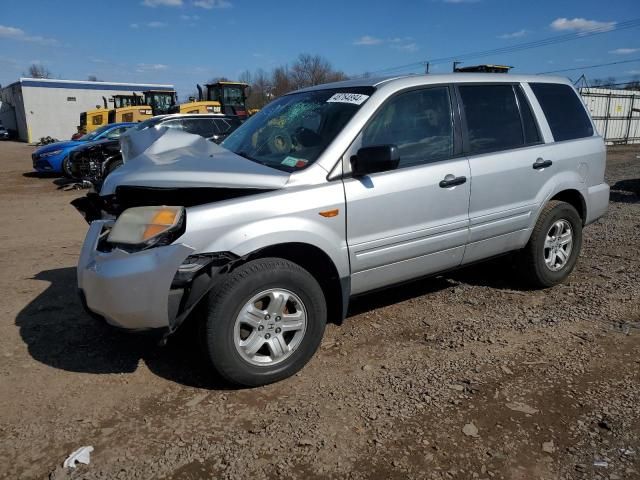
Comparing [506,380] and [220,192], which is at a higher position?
[220,192]

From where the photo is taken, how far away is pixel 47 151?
15008mm

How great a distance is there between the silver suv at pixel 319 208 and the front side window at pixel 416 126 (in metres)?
0.01

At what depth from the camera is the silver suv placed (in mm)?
2775

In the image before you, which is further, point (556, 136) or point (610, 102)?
point (610, 102)

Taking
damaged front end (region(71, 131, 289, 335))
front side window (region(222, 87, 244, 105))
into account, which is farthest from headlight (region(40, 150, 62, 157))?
damaged front end (region(71, 131, 289, 335))

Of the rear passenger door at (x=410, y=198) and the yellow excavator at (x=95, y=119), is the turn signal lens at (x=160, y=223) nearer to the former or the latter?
the rear passenger door at (x=410, y=198)

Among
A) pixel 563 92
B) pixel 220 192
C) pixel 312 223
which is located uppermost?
pixel 563 92

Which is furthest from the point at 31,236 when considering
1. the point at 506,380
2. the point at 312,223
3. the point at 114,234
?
the point at 506,380

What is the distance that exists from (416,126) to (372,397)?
6.42ft

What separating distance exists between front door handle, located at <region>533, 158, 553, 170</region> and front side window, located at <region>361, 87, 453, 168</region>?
3.06 ft

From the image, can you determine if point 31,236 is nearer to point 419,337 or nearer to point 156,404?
point 156,404

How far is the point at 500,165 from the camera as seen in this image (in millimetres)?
3926

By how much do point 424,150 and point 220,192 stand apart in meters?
1.59

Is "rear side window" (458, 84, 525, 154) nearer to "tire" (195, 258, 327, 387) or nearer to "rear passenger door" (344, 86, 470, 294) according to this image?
"rear passenger door" (344, 86, 470, 294)
